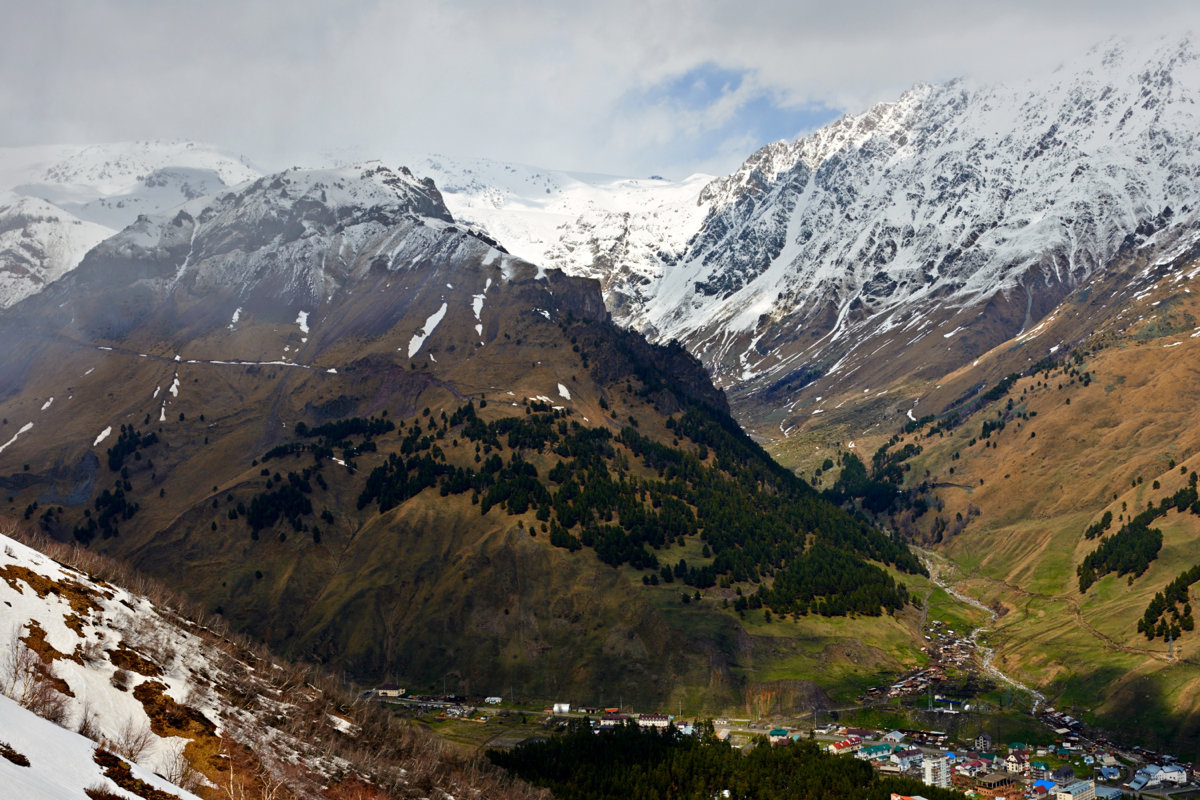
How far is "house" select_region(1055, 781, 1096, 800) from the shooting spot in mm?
160750

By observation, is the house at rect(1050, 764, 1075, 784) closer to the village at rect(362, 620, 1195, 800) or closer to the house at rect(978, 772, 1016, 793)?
the village at rect(362, 620, 1195, 800)

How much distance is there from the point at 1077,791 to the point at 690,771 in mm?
62551

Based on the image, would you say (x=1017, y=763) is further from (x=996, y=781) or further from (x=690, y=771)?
(x=690, y=771)

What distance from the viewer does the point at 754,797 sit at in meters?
155

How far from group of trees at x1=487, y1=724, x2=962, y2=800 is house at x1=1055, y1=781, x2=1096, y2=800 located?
17.7 m

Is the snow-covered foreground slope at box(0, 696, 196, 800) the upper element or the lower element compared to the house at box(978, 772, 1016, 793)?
upper

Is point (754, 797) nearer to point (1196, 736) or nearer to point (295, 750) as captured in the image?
point (1196, 736)

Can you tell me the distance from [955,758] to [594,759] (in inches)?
2631

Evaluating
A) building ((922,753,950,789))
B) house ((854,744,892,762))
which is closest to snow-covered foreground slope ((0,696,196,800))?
building ((922,753,950,789))

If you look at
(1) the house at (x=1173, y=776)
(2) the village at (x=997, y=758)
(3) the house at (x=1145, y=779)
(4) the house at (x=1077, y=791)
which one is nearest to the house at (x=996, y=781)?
(2) the village at (x=997, y=758)

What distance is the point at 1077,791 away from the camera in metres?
162

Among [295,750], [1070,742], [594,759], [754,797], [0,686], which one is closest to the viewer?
[0,686]

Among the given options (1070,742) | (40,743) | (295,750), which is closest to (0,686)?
(40,743)

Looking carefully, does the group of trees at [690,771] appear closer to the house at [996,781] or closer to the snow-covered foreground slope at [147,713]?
the house at [996,781]
